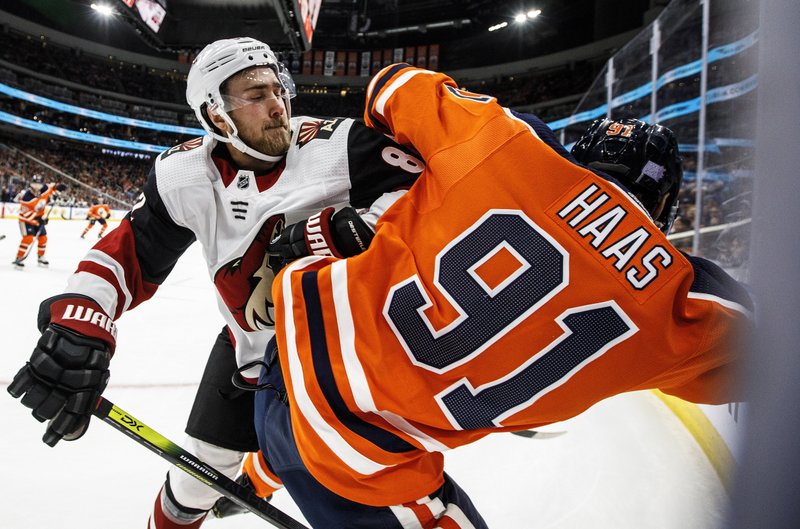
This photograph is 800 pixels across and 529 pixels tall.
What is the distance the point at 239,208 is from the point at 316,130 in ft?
0.85

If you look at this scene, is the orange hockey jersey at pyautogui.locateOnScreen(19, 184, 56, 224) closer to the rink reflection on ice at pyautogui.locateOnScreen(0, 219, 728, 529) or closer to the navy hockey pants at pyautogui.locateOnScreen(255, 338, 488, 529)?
the rink reflection on ice at pyautogui.locateOnScreen(0, 219, 728, 529)

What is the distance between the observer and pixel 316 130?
1215 mm

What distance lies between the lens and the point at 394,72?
0.88 meters

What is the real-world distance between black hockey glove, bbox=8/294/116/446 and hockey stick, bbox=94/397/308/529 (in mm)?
74

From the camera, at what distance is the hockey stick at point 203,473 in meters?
1.19

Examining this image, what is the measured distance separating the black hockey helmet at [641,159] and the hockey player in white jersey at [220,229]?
1.23ft

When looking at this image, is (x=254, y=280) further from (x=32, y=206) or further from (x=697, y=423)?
(x=32, y=206)

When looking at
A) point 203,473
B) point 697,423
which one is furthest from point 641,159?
point 697,423

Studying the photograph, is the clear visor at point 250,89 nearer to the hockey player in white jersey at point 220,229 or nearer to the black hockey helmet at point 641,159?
the hockey player in white jersey at point 220,229

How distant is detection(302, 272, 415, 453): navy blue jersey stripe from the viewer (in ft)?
2.28

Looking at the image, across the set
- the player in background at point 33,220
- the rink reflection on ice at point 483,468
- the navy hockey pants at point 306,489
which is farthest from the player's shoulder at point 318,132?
the player in background at point 33,220

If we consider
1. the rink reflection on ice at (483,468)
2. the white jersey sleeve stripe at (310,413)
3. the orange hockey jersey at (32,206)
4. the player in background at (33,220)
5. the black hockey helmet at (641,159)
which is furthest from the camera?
the orange hockey jersey at (32,206)

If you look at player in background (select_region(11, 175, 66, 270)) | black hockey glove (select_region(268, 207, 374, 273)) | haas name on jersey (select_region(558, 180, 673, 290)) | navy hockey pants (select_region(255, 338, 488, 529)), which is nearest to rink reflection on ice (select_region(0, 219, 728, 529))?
navy hockey pants (select_region(255, 338, 488, 529))

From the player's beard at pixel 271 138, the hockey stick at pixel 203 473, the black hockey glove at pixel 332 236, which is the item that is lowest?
the hockey stick at pixel 203 473
